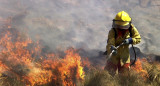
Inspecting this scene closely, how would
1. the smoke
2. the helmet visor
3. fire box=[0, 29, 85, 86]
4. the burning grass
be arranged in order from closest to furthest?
the helmet visor
the burning grass
fire box=[0, 29, 85, 86]
the smoke

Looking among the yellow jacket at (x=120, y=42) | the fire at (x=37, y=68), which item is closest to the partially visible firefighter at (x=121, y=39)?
the yellow jacket at (x=120, y=42)

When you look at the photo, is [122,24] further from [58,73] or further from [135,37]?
[58,73]

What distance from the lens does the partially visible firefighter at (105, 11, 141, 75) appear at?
11.9 ft

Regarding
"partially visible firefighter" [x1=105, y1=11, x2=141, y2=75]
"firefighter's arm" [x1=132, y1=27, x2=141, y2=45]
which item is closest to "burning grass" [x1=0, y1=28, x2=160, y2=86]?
"partially visible firefighter" [x1=105, y1=11, x2=141, y2=75]

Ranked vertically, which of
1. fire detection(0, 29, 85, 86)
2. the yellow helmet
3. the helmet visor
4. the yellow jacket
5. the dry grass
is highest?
the yellow helmet

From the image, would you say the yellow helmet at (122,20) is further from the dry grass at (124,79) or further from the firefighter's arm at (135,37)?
the dry grass at (124,79)

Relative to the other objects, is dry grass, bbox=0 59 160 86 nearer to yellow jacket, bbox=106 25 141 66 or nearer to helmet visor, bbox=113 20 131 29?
yellow jacket, bbox=106 25 141 66

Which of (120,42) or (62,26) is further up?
(120,42)

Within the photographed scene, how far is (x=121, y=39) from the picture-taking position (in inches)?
150

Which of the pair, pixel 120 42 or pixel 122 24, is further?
pixel 120 42

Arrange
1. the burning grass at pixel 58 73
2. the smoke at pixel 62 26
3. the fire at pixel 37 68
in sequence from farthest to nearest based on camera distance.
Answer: the smoke at pixel 62 26
the fire at pixel 37 68
the burning grass at pixel 58 73

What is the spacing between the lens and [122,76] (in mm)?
3852

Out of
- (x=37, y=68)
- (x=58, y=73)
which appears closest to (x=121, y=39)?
(x=58, y=73)

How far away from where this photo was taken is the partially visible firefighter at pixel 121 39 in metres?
3.62
